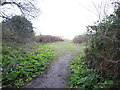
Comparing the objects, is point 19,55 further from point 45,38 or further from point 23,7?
point 45,38

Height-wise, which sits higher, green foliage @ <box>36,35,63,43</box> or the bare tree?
the bare tree

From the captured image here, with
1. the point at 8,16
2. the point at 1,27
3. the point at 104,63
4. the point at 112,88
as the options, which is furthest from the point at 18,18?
the point at 112,88

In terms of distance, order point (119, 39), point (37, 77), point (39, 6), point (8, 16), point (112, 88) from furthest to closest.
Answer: point (39, 6) < point (8, 16) < point (37, 77) < point (119, 39) < point (112, 88)

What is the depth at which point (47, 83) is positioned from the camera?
114 inches

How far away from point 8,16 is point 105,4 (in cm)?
717

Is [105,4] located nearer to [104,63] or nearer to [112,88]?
[104,63]

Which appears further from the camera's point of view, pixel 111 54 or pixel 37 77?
pixel 37 77

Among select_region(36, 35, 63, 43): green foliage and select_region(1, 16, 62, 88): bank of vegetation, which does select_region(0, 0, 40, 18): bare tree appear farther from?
select_region(36, 35, 63, 43): green foliage

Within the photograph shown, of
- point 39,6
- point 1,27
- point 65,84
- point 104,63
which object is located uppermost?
point 39,6

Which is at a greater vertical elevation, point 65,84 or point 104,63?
point 104,63

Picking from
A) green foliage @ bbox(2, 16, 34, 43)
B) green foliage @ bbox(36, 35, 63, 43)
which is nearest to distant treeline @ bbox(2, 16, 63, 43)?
green foliage @ bbox(2, 16, 34, 43)

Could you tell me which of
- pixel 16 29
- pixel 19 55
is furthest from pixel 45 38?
pixel 19 55

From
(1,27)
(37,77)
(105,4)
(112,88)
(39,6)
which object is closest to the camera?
(112,88)

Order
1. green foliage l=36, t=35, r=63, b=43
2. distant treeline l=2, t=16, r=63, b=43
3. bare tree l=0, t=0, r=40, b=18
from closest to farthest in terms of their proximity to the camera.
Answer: distant treeline l=2, t=16, r=63, b=43, bare tree l=0, t=0, r=40, b=18, green foliage l=36, t=35, r=63, b=43
